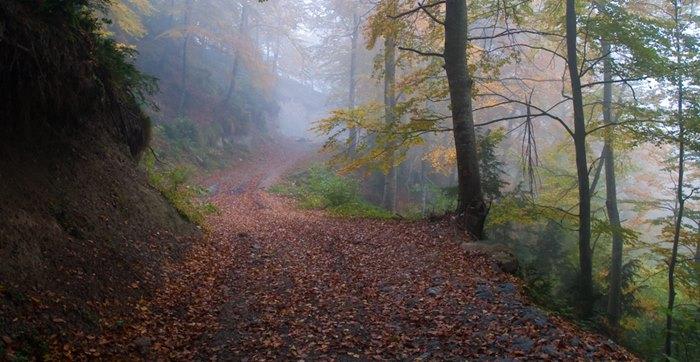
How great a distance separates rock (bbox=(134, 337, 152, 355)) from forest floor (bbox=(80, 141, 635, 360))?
0.01 metres

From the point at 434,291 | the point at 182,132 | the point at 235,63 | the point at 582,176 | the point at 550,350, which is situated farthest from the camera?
the point at 235,63

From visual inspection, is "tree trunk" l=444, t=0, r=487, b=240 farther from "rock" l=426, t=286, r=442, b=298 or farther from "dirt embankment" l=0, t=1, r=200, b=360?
"dirt embankment" l=0, t=1, r=200, b=360

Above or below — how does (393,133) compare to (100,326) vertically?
above

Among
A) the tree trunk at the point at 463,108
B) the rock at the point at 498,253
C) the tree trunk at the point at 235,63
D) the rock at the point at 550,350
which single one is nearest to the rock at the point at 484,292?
the rock at the point at 498,253

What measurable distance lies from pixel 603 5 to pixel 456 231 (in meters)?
6.97

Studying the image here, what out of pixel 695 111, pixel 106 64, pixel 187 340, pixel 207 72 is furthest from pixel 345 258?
pixel 207 72

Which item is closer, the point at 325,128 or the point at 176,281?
the point at 176,281

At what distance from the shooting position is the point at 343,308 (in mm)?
6691

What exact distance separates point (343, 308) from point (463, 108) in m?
5.57

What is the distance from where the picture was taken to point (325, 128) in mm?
12086

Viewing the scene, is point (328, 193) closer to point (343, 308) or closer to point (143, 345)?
point (343, 308)

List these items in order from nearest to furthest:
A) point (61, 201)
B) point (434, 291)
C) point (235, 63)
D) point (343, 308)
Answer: point (61, 201) < point (343, 308) < point (434, 291) < point (235, 63)

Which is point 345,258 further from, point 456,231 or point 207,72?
point 207,72

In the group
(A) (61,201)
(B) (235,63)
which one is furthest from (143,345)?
(B) (235,63)
